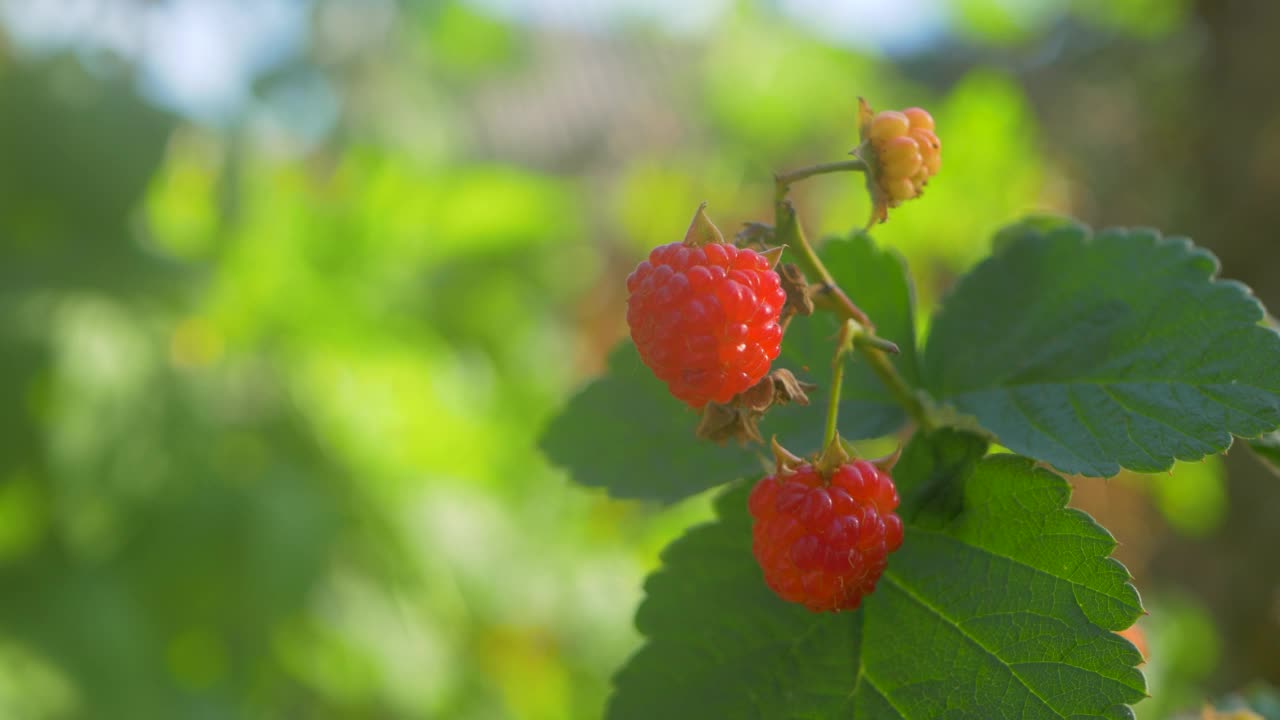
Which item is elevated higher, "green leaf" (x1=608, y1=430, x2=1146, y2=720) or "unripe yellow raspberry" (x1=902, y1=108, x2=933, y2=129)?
"unripe yellow raspberry" (x1=902, y1=108, x2=933, y2=129)

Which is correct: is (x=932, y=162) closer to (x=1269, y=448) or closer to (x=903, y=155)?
(x=903, y=155)

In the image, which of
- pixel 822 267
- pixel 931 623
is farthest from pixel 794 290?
pixel 931 623

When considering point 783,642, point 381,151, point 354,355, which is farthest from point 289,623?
point 783,642

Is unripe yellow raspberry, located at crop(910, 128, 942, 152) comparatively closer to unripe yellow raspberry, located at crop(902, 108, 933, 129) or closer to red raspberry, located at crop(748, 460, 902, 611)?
unripe yellow raspberry, located at crop(902, 108, 933, 129)

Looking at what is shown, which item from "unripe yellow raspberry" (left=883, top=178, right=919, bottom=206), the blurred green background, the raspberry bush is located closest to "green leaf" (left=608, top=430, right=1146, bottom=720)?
the raspberry bush

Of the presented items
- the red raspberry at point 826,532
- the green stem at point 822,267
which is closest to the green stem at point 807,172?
the green stem at point 822,267

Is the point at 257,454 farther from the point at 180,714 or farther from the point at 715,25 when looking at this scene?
the point at 715,25

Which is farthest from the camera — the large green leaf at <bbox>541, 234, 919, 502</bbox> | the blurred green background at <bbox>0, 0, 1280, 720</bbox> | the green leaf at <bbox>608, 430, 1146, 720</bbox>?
the blurred green background at <bbox>0, 0, 1280, 720</bbox>
